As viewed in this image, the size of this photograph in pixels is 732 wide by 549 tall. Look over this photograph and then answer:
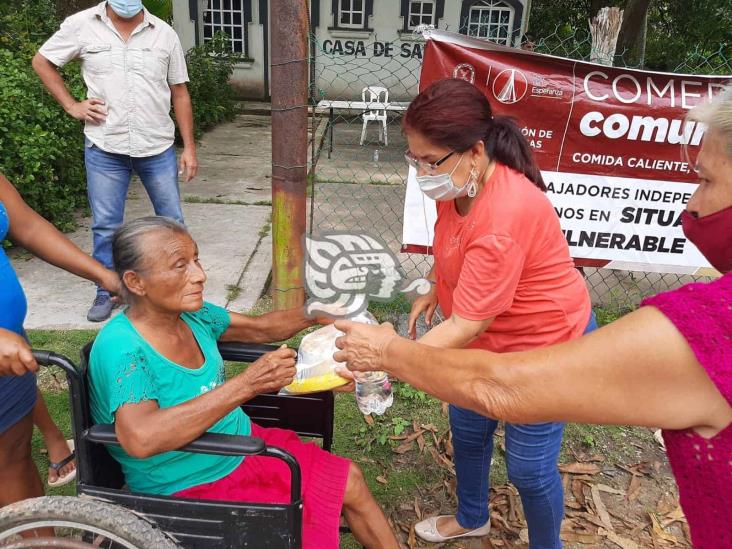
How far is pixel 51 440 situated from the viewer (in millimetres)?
2504

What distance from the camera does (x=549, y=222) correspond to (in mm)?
1742

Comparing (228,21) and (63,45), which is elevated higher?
(63,45)

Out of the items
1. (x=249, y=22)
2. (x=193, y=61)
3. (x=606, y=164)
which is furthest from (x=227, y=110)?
(x=606, y=164)

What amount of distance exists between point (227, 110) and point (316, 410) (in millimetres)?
10180

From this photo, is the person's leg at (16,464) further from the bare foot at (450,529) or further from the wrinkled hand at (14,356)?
the bare foot at (450,529)

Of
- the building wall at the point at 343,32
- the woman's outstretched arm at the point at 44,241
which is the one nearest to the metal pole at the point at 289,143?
the woman's outstretched arm at the point at 44,241

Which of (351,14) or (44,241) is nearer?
(44,241)

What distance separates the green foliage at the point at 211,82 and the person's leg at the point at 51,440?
7.81 metres

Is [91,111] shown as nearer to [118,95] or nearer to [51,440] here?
[118,95]

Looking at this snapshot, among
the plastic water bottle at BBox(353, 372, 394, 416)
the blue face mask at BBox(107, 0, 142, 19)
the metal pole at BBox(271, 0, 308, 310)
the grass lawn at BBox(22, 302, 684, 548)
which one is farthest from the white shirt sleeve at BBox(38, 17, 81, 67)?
the plastic water bottle at BBox(353, 372, 394, 416)

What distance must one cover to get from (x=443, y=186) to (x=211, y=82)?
9.79 meters

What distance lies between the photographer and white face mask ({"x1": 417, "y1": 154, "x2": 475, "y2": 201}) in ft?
5.73

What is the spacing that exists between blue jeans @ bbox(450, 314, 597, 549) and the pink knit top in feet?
2.59

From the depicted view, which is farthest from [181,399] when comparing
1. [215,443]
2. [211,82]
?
[211,82]
